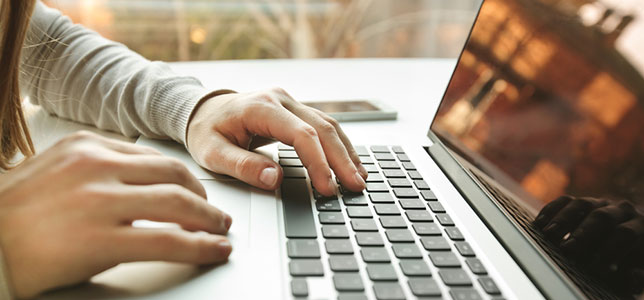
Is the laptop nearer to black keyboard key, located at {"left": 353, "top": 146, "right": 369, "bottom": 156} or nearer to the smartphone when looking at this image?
black keyboard key, located at {"left": 353, "top": 146, "right": 369, "bottom": 156}

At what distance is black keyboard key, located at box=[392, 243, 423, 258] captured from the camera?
397 mm

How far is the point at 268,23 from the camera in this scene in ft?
6.83

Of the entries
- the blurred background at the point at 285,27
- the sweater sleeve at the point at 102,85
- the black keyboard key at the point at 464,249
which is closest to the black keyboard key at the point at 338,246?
the black keyboard key at the point at 464,249

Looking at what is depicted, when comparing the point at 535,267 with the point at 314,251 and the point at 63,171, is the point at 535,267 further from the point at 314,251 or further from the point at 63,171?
the point at 63,171

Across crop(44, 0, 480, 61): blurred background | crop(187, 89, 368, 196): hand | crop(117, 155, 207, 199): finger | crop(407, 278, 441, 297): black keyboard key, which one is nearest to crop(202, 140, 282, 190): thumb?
crop(187, 89, 368, 196): hand

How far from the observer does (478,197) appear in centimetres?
53

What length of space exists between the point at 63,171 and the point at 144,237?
0.08 m

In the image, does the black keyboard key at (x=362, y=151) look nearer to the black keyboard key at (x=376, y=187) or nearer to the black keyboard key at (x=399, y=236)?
the black keyboard key at (x=376, y=187)

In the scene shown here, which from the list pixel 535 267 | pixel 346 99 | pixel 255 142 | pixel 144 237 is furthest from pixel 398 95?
pixel 144 237

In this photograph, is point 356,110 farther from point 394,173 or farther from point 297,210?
point 297,210

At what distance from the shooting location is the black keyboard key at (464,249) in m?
0.41

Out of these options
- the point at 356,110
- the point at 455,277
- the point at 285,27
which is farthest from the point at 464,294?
the point at 285,27

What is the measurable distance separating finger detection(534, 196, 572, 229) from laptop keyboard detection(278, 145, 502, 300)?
0.24ft

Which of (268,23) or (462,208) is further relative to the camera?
(268,23)
